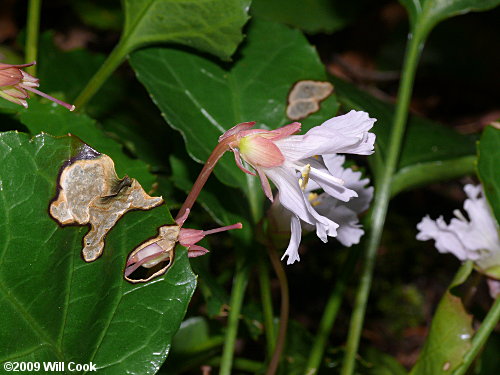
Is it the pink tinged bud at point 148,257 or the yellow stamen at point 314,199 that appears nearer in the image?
the pink tinged bud at point 148,257

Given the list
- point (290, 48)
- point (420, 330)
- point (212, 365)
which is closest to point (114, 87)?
point (290, 48)

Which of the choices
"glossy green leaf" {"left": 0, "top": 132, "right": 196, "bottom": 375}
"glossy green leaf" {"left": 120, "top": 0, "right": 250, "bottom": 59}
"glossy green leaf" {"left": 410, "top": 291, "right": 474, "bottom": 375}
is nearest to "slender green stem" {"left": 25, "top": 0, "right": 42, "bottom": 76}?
"glossy green leaf" {"left": 120, "top": 0, "right": 250, "bottom": 59}

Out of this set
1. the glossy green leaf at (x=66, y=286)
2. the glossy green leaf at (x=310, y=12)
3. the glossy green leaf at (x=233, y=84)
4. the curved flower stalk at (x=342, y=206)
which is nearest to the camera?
the glossy green leaf at (x=66, y=286)

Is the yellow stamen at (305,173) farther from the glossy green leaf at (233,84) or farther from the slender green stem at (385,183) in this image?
the slender green stem at (385,183)

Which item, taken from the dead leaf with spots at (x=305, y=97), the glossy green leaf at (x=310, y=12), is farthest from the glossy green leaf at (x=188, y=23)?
the glossy green leaf at (x=310, y=12)

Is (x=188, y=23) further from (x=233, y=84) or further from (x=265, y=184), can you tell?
(x=265, y=184)

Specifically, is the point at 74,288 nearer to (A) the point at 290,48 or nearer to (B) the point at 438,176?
(A) the point at 290,48

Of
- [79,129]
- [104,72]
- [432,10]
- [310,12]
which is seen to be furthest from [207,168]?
[310,12]
